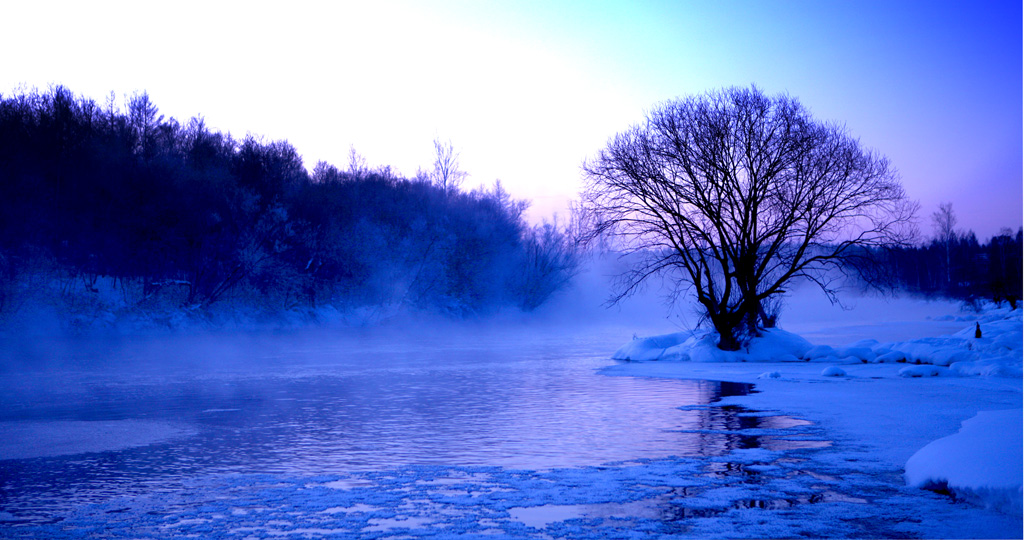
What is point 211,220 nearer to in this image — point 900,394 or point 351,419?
point 351,419

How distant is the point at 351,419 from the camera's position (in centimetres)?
1341

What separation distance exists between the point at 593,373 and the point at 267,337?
26102 millimetres

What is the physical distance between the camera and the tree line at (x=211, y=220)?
4066 cm

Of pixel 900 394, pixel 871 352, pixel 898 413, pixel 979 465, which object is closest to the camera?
pixel 979 465

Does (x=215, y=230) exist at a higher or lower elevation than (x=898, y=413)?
higher

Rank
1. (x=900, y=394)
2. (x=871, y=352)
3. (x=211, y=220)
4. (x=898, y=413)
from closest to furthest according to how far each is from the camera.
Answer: (x=898, y=413) → (x=900, y=394) → (x=871, y=352) → (x=211, y=220)

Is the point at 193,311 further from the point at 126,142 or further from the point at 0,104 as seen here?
the point at 0,104

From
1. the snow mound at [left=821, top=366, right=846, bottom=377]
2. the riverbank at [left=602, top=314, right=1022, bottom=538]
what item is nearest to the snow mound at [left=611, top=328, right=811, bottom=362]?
the riverbank at [left=602, top=314, right=1022, bottom=538]

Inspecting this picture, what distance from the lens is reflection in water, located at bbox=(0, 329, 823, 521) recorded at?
9.40 meters

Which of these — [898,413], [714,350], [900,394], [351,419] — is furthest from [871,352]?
[351,419]

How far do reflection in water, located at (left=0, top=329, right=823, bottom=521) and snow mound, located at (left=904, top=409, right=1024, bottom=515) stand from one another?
245 cm

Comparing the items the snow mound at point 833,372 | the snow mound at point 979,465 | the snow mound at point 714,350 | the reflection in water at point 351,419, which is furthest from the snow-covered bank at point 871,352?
the snow mound at point 979,465

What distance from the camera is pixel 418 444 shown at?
1091 centimetres

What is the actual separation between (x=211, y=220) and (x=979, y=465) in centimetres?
4505
